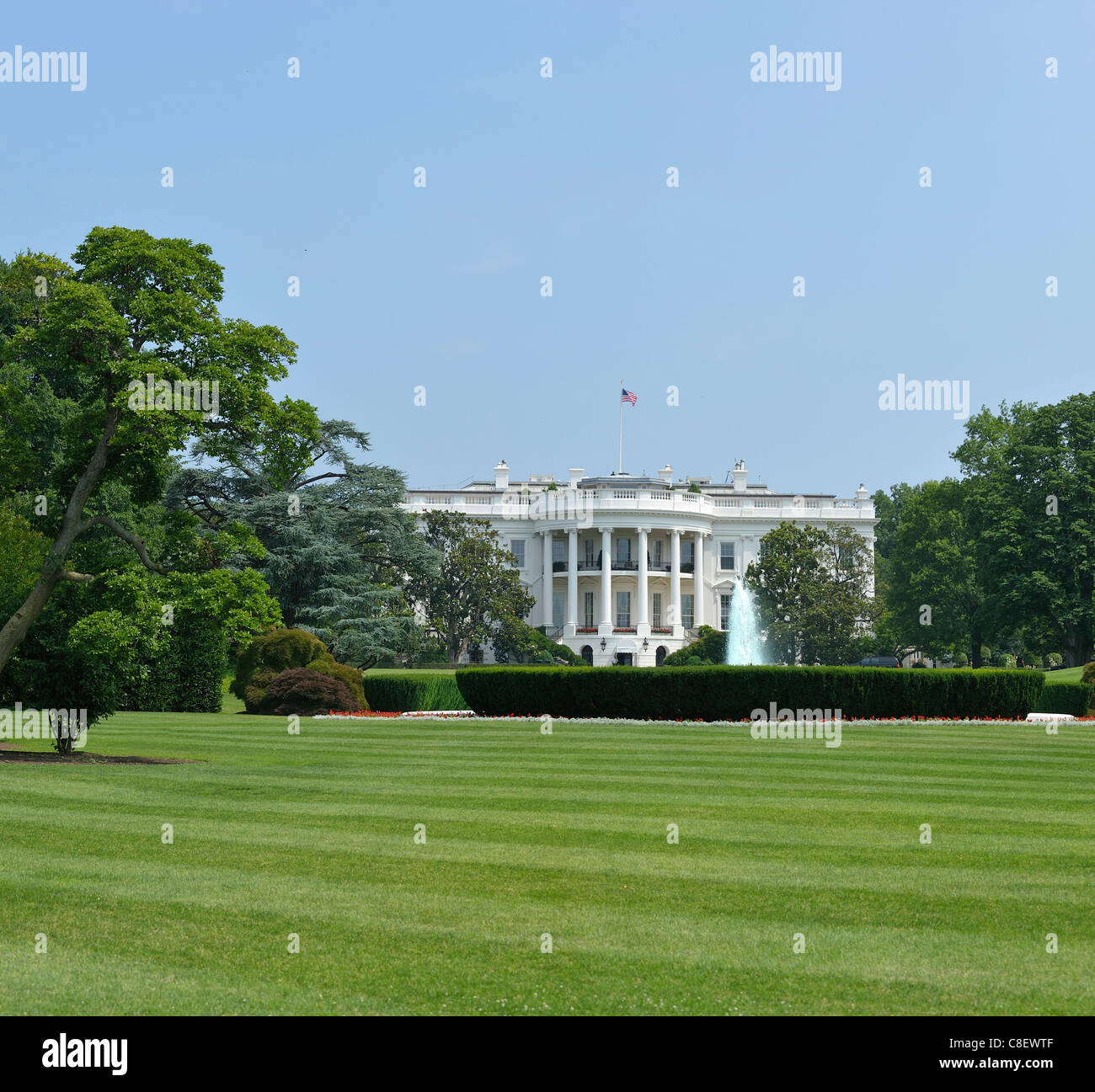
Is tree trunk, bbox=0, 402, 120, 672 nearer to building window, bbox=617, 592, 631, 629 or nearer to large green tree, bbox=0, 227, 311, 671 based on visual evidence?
large green tree, bbox=0, 227, 311, 671

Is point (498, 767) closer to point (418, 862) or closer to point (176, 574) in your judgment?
point (176, 574)

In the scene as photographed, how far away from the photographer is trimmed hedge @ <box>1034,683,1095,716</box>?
123ft

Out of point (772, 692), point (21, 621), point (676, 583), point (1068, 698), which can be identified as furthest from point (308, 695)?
point (676, 583)

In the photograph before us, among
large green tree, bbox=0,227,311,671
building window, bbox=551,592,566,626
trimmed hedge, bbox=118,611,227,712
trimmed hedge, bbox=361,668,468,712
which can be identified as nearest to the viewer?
large green tree, bbox=0,227,311,671

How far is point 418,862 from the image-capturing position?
11641 mm

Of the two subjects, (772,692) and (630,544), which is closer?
(772,692)

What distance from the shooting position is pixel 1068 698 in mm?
37750

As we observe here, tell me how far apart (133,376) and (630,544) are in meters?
74.6

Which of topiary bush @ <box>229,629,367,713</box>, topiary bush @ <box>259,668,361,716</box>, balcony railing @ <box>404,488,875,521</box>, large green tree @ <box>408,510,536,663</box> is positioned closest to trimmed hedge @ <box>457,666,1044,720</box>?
topiary bush @ <box>259,668,361,716</box>

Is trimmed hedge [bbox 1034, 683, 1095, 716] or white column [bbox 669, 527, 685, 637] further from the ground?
white column [bbox 669, 527, 685, 637]

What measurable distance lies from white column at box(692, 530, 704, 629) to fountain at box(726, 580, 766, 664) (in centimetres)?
1203

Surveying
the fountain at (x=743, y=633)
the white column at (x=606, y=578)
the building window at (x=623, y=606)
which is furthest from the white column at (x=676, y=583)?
the fountain at (x=743, y=633)

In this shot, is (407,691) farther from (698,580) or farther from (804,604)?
(698,580)
